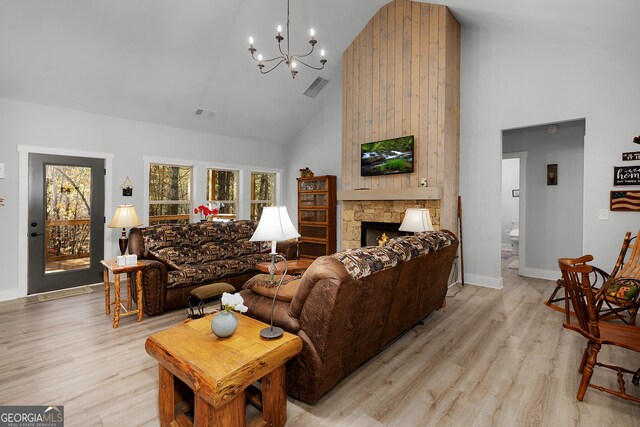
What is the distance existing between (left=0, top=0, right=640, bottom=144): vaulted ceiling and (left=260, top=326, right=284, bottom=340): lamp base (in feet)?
12.9

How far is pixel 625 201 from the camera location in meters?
3.77

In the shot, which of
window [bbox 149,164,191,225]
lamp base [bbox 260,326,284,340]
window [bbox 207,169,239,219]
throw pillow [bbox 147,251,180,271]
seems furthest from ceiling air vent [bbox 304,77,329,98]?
lamp base [bbox 260,326,284,340]

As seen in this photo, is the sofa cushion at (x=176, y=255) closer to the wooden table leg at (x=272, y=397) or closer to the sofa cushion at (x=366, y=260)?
the wooden table leg at (x=272, y=397)

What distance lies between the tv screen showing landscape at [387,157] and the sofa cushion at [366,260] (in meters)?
2.93

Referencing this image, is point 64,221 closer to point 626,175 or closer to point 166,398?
point 166,398

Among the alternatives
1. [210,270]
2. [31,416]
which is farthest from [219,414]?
[210,270]

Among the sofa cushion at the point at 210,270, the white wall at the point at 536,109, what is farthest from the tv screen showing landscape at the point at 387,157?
the sofa cushion at the point at 210,270

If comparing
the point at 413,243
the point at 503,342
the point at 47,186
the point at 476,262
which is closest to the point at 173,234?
the point at 47,186

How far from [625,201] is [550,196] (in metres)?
1.50

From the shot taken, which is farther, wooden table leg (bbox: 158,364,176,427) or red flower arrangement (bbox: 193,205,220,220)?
red flower arrangement (bbox: 193,205,220,220)

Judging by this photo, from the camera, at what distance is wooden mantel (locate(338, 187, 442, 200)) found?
4.52 meters

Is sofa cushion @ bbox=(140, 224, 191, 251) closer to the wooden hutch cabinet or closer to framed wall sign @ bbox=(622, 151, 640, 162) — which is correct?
the wooden hutch cabinet

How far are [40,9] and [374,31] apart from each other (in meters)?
4.43

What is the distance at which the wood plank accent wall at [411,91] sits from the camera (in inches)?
181
